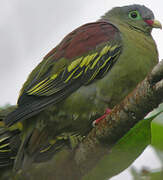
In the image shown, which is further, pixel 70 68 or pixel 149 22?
pixel 149 22

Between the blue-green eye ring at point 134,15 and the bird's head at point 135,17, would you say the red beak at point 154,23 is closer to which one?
the bird's head at point 135,17

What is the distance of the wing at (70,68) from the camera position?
9.09 feet

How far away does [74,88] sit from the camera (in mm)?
2863

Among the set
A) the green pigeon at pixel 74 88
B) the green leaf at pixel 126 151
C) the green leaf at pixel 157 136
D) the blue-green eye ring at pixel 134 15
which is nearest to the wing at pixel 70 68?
the green pigeon at pixel 74 88

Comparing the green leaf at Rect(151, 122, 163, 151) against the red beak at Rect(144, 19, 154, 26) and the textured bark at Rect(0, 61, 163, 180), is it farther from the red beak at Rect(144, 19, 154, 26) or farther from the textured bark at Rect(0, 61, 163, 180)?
the red beak at Rect(144, 19, 154, 26)

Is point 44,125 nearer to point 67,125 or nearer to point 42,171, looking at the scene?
point 67,125

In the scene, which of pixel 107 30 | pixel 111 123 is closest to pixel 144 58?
pixel 107 30

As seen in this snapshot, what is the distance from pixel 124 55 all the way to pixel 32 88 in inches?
34.8

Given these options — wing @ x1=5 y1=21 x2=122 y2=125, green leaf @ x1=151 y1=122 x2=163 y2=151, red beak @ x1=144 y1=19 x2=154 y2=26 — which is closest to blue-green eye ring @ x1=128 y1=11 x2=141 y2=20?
red beak @ x1=144 y1=19 x2=154 y2=26

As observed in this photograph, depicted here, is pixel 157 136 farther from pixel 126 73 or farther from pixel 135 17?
pixel 135 17

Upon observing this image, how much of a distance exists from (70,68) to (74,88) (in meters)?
0.21

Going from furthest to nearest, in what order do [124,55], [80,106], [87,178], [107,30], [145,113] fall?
[107,30] → [124,55] → [80,106] → [87,178] → [145,113]

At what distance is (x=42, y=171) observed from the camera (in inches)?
90.5

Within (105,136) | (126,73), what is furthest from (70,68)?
(105,136)
